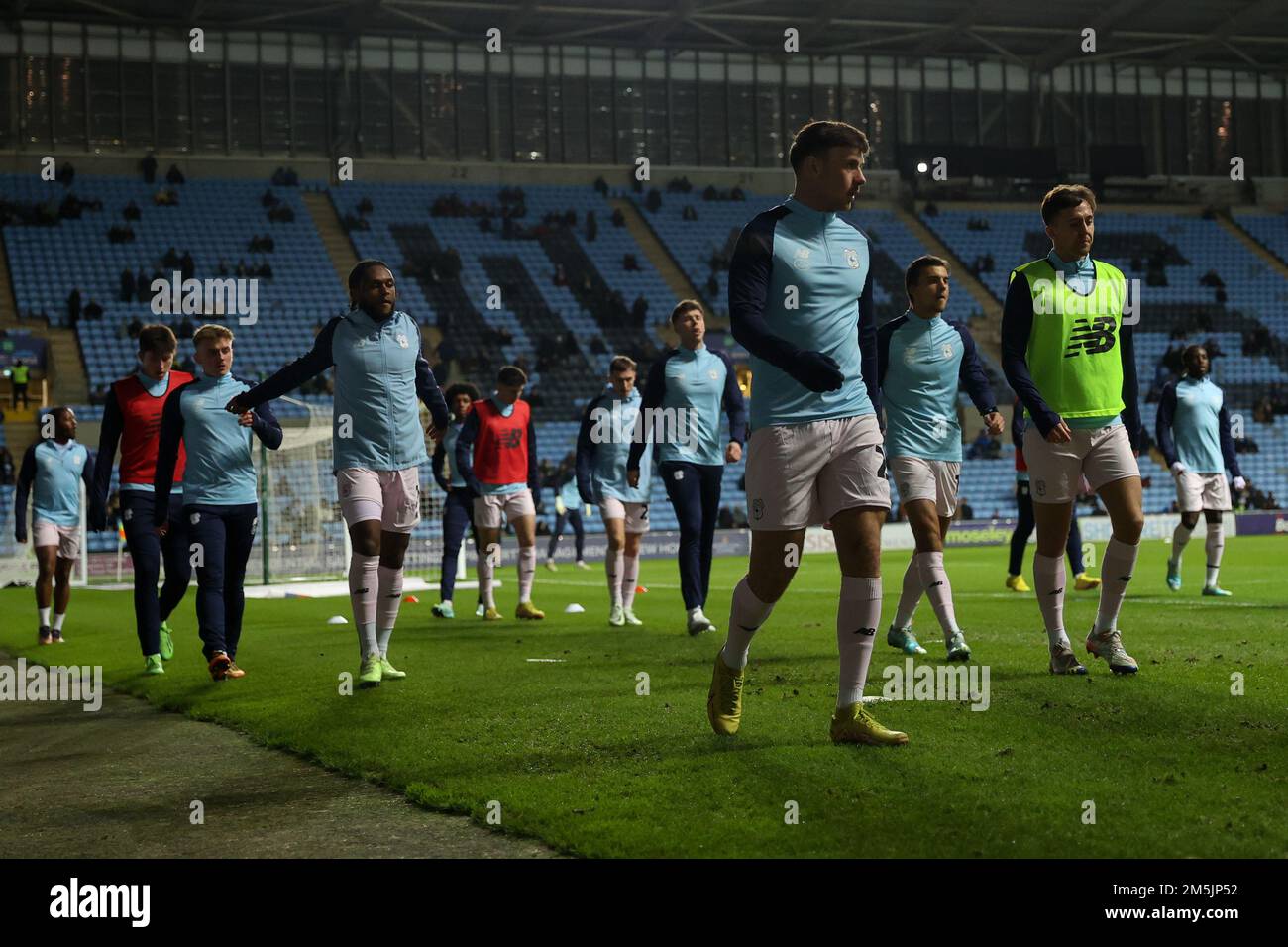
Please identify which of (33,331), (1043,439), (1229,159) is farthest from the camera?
(1229,159)

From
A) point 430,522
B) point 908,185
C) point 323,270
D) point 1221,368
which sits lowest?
point 430,522

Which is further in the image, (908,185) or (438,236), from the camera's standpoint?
(908,185)

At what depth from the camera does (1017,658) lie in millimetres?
8695

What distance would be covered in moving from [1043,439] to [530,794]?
3745 millimetres

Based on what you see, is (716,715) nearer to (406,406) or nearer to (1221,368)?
(406,406)

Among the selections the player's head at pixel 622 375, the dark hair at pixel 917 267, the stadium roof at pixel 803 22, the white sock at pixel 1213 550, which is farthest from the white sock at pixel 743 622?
the stadium roof at pixel 803 22

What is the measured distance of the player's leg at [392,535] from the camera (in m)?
8.44

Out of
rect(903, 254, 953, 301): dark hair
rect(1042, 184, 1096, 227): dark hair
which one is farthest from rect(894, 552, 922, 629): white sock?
rect(1042, 184, 1096, 227): dark hair

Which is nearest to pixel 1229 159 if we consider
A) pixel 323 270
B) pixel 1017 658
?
pixel 323 270

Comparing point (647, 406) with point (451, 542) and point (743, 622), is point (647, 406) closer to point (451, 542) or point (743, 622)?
point (743, 622)

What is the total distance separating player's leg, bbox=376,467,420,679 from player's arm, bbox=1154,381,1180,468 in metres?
7.48

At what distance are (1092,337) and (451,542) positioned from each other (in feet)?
29.5

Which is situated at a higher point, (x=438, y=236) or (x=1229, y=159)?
(x=1229, y=159)

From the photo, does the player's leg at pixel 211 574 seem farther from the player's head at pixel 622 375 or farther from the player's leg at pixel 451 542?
the player's leg at pixel 451 542
